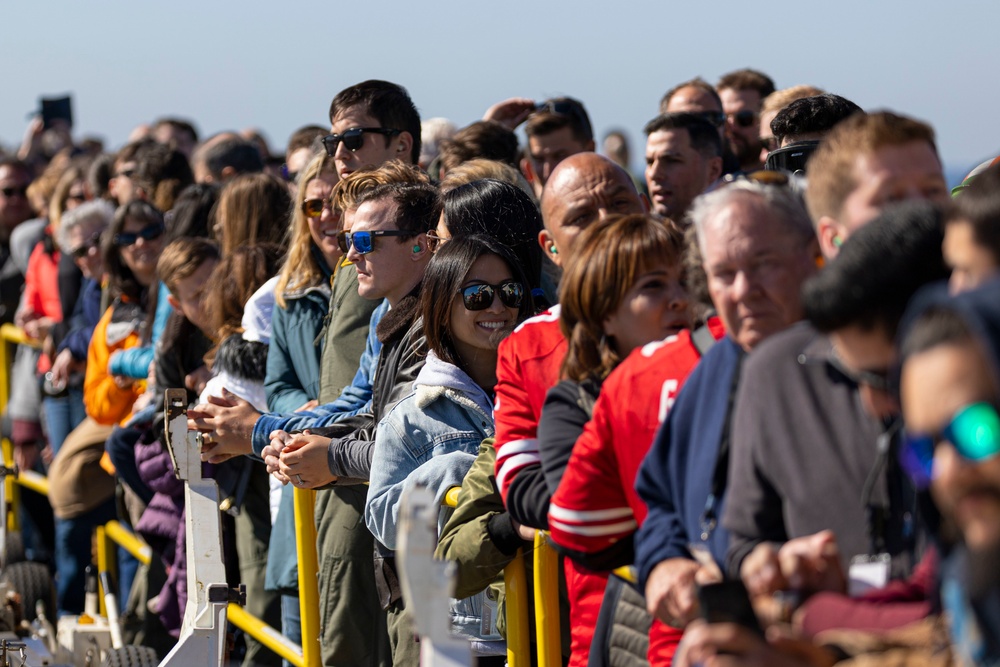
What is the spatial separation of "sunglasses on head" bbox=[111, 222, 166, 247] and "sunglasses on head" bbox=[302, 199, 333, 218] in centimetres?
199

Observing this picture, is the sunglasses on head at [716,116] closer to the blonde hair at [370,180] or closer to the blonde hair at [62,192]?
the blonde hair at [370,180]

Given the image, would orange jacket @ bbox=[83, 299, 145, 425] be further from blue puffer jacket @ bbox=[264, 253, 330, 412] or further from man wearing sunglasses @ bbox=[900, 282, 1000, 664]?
man wearing sunglasses @ bbox=[900, 282, 1000, 664]

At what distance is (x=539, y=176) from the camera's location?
7.76m

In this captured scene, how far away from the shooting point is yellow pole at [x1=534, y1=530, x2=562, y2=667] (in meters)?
3.51

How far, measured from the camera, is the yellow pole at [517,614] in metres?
3.63

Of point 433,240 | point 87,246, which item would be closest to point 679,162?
point 433,240

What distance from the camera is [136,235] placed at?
23.7ft

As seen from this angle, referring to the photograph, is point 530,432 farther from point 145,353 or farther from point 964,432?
point 145,353

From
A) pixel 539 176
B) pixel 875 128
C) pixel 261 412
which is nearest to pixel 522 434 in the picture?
pixel 875 128

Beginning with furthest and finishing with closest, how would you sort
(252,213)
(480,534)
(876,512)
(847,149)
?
(252,213)
(480,534)
(847,149)
(876,512)

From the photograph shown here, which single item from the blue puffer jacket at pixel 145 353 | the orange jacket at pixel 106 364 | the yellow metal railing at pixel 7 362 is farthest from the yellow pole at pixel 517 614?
the yellow metal railing at pixel 7 362

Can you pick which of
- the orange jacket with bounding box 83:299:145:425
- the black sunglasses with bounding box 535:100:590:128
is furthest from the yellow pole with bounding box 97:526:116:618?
the black sunglasses with bounding box 535:100:590:128

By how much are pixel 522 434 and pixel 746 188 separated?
953mm

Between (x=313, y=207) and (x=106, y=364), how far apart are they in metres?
2.11
